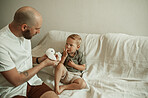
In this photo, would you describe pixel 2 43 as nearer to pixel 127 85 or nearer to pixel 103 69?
pixel 103 69

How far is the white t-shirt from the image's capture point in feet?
3.34

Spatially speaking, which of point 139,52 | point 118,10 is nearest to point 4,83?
point 139,52

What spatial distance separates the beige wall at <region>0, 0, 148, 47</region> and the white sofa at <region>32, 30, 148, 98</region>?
27 centimetres

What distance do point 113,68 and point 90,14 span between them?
85 centimetres

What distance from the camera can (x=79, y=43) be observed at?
1688 millimetres

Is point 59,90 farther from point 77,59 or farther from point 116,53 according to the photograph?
point 116,53

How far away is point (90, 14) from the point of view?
1972 mm

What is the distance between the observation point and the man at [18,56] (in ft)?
3.39

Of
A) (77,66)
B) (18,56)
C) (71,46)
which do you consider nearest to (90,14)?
(71,46)

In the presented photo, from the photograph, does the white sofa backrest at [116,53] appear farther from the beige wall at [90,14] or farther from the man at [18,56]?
the man at [18,56]

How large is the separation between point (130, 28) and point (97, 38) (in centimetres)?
50

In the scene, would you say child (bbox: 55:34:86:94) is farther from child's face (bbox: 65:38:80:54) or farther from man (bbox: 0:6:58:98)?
man (bbox: 0:6:58:98)

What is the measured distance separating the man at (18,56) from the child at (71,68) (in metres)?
0.28

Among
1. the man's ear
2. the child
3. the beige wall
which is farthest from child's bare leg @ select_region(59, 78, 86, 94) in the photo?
the beige wall
